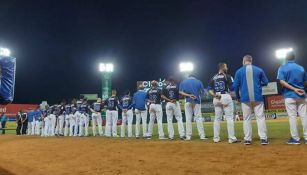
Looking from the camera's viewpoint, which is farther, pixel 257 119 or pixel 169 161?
pixel 257 119

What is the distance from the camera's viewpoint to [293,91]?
26.6 feet

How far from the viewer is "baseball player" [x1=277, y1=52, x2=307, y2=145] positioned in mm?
8023

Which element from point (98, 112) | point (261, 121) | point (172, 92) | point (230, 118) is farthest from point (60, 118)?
point (261, 121)

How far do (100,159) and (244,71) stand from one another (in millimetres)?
4659

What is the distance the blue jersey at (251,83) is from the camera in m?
8.47

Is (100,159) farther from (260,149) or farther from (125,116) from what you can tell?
(125,116)

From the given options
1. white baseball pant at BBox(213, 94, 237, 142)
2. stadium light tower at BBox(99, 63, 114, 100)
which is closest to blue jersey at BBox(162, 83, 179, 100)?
white baseball pant at BBox(213, 94, 237, 142)

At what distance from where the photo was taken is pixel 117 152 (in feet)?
27.4

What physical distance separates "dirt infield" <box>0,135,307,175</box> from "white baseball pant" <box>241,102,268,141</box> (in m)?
0.92

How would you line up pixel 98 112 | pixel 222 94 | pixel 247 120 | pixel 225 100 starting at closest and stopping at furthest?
pixel 247 120 → pixel 225 100 → pixel 222 94 → pixel 98 112

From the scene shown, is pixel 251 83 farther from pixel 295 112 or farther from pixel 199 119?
pixel 199 119

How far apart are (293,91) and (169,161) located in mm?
3940

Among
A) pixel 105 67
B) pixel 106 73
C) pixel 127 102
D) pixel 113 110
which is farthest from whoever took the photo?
pixel 106 73

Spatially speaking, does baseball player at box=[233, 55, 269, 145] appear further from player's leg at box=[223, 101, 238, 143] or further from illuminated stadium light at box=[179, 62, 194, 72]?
illuminated stadium light at box=[179, 62, 194, 72]
